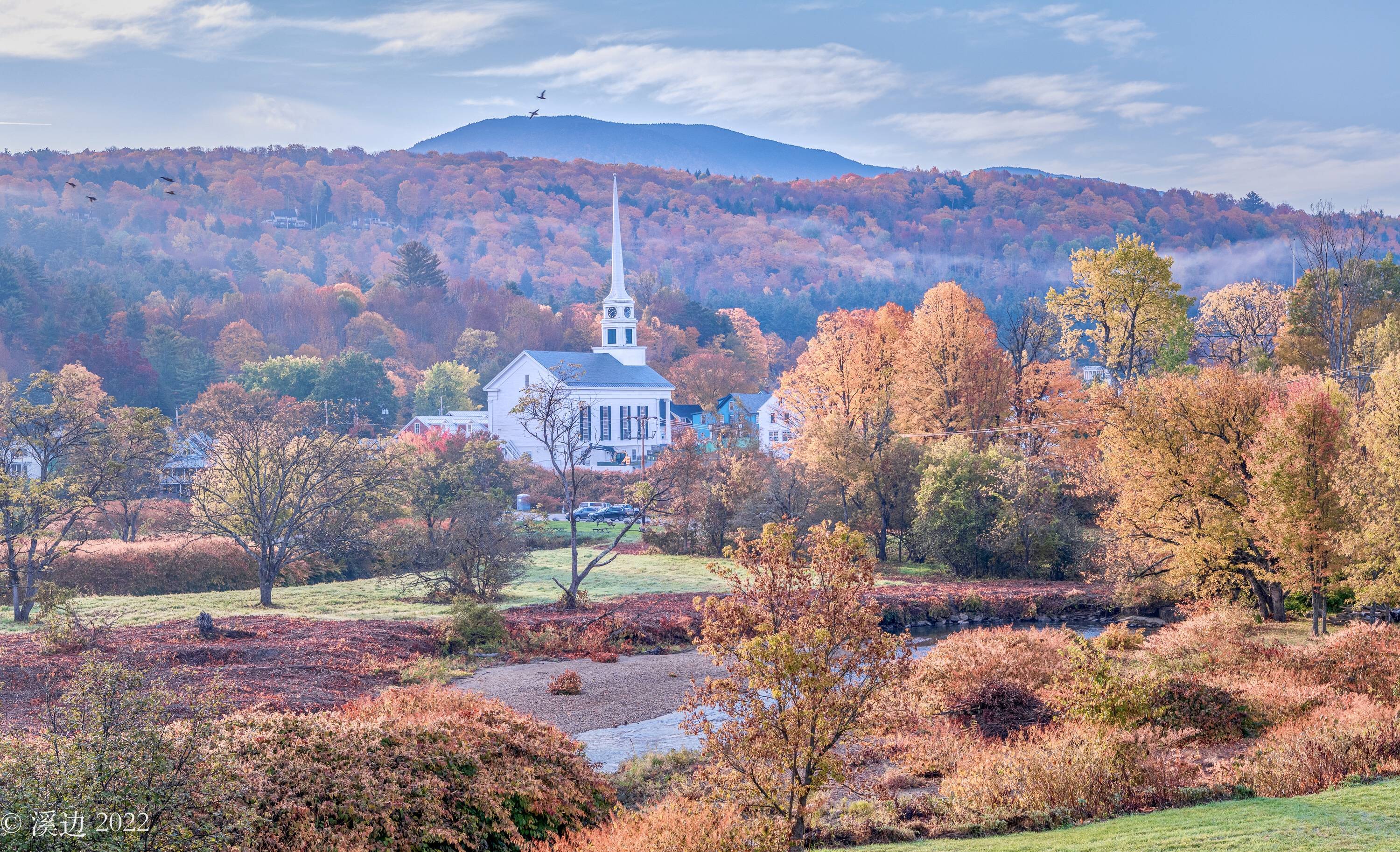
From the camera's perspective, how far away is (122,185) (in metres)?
138

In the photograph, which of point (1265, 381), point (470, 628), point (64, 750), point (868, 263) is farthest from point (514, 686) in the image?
point (868, 263)

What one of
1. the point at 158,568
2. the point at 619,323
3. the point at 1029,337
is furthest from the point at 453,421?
the point at 1029,337

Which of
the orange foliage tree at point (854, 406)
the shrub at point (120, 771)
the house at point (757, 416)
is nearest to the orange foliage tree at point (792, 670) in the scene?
the shrub at point (120, 771)

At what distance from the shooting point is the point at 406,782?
34.7 feet

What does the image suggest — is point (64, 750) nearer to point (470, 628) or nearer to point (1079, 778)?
point (1079, 778)

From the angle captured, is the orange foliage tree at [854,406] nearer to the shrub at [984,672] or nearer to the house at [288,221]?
the shrub at [984,672]

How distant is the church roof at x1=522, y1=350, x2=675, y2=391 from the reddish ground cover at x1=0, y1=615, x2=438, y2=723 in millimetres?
52261

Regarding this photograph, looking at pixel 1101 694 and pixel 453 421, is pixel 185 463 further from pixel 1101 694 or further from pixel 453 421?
pixel 1101 694

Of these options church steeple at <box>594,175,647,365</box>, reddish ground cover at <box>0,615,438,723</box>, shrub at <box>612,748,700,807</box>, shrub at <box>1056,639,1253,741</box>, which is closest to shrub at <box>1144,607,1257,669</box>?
shrub at <box>1056,639,1253,741</box>

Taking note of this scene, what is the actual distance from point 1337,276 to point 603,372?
165 ft

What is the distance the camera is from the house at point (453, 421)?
73.8 metres

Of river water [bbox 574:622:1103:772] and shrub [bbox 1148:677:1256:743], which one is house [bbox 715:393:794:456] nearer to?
river water [bbox 574:622:1103:772]

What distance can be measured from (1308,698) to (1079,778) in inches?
259

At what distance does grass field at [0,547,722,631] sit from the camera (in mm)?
29188
